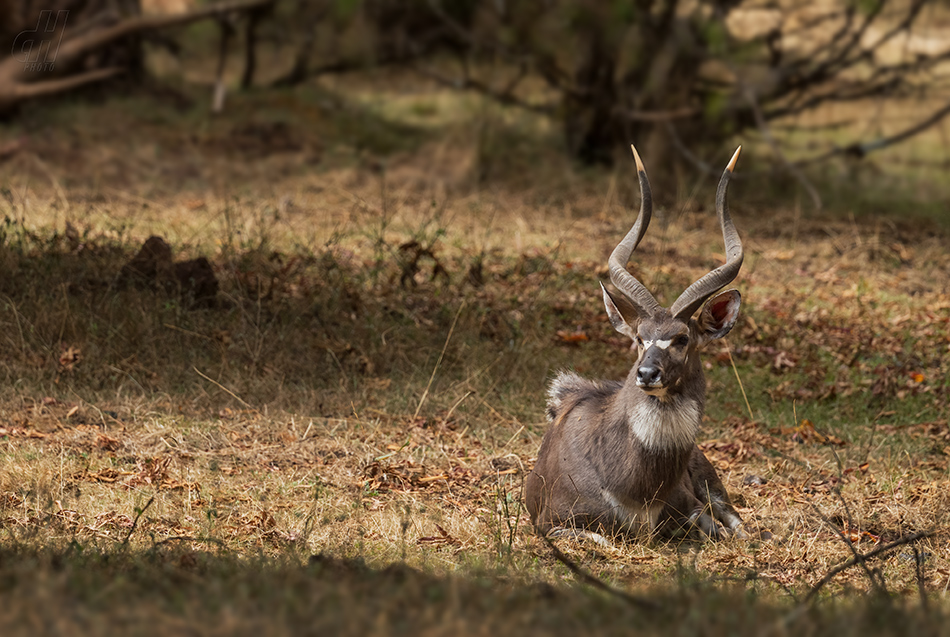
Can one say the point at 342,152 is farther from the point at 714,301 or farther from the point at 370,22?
the point at 714,301

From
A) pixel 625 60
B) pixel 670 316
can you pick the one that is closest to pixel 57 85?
pixel 625 60

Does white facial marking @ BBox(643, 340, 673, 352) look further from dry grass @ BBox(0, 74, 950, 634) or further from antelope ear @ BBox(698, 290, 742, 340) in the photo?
dry grass @ BBox(0, 74, 950, 634)

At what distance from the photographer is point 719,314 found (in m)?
6.13

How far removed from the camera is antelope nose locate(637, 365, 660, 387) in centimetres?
557

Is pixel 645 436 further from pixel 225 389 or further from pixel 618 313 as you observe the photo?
pixel 225 389

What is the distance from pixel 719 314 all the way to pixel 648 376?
82 centimetres

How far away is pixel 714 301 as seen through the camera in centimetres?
602

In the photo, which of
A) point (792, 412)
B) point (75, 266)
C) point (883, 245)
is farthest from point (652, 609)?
point (883, 245)

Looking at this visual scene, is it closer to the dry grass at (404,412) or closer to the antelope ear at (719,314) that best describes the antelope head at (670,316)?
the antelope ear at (719,314)

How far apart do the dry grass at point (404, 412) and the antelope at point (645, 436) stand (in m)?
0.26

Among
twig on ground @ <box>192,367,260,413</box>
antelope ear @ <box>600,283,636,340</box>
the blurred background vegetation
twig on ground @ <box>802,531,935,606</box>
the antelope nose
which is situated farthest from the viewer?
the blurred background vegetation

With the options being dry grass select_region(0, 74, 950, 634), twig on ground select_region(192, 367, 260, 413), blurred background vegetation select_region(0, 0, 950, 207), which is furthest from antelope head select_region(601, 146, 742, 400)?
blurred background vegetation select_region(0, 0, 950, 207)

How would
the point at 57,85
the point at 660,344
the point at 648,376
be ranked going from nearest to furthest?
the point at 648,376, the point at 660,344, the point at 57,85

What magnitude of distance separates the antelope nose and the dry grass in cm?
89
